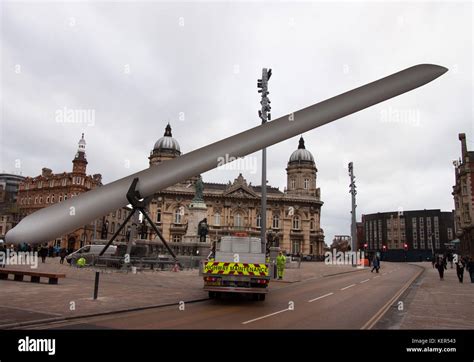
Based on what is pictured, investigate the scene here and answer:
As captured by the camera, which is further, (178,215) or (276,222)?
(276,222)

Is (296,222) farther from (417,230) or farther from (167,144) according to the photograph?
(417,230)

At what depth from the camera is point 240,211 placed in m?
88.1

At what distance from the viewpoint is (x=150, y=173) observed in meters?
6.54

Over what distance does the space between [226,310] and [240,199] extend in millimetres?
76095

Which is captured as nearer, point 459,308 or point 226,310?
point 226,310

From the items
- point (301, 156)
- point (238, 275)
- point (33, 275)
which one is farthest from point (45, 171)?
point (238, 275)

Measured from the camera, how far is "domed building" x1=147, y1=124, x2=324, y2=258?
84.1m

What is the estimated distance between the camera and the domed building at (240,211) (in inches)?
3312

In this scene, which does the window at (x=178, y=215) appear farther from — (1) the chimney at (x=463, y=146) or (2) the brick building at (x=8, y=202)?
(1) the chimney at (x=463, y=146)

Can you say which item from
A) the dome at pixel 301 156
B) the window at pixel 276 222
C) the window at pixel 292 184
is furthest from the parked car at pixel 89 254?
the dome at pixel 301 156

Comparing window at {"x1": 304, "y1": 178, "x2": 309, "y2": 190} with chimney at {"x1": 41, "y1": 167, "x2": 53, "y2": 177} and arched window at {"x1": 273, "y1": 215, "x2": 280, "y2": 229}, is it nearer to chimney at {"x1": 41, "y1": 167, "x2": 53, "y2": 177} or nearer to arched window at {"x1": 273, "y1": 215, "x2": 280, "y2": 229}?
arched window at {"x1": 273, "y1": 215, "x2": 280, "y2": 229}

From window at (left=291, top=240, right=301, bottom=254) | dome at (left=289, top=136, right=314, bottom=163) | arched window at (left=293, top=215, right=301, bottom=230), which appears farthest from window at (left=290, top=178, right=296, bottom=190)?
window at (left=291, top=240, right=301, bottom=254)

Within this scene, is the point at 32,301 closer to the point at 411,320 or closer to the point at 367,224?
the point at 411,320
